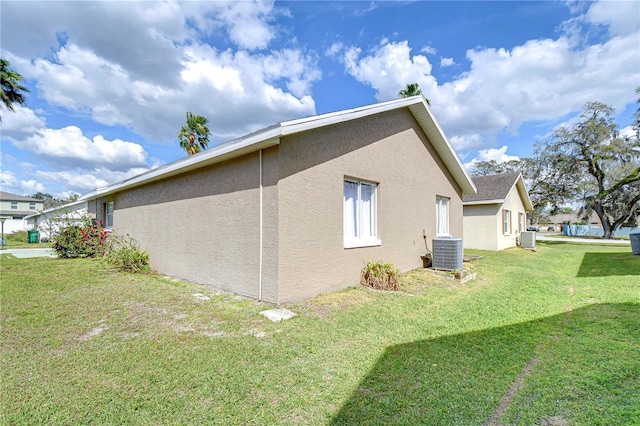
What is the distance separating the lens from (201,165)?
7.11 meters

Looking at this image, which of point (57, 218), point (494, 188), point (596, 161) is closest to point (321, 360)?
point (57, 218)

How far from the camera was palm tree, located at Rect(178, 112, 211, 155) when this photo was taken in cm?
2106

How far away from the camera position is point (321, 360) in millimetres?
3436

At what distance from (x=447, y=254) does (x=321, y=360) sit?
6696 mm

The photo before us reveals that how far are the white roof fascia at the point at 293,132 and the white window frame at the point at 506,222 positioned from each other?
7.66 m

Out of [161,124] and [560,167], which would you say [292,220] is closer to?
[161,124]

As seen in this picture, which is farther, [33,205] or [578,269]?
[33,205]

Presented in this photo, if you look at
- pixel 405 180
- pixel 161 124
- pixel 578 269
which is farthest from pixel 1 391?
pixel 161 124

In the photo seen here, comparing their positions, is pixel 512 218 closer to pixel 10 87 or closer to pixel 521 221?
pixel 521 221

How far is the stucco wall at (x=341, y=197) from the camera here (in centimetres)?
566

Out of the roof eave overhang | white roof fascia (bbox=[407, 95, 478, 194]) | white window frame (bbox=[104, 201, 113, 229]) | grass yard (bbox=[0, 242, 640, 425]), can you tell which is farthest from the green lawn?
white roof fascia (bbox=[407, 95, 478, 194])

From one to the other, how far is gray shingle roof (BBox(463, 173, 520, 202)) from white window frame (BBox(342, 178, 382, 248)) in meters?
12.9

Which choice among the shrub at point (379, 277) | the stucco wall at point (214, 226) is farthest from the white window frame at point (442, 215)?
the stucco wall at point (214, 226)

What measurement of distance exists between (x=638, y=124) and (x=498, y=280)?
77.9 ft
